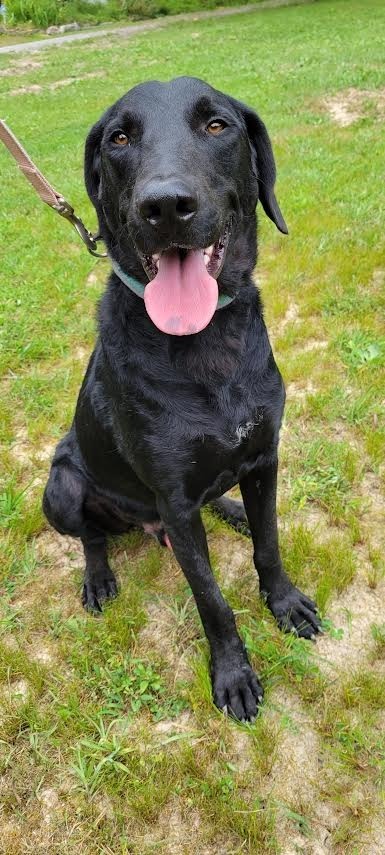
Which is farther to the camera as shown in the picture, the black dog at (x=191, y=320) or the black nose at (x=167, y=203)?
the black dog at (x=191, y=320)

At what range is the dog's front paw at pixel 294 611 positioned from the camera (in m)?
2.27

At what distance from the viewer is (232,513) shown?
277 cm

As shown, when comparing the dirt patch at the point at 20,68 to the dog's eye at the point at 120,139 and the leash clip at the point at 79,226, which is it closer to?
the leash clip at the point at 79,226

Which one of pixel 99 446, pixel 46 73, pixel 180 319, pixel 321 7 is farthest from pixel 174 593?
Result: pixel 321 7

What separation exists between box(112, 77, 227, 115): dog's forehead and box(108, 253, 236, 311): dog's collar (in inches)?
19.1

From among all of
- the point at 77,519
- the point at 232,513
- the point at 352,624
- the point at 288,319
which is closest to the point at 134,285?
the point at 77,519

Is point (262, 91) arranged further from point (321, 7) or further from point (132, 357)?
point (321, 7)

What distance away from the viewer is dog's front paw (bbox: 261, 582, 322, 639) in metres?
2.27

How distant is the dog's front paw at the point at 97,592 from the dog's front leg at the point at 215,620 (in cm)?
59

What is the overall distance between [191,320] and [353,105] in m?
8.20

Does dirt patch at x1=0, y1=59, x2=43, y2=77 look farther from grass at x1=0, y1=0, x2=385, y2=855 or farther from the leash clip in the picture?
the leash clip

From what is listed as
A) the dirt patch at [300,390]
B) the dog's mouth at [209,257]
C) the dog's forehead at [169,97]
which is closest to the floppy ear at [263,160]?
the dog's forehead at [169,97]

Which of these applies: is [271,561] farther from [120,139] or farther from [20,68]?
[20,68]

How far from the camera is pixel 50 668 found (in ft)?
7.36
